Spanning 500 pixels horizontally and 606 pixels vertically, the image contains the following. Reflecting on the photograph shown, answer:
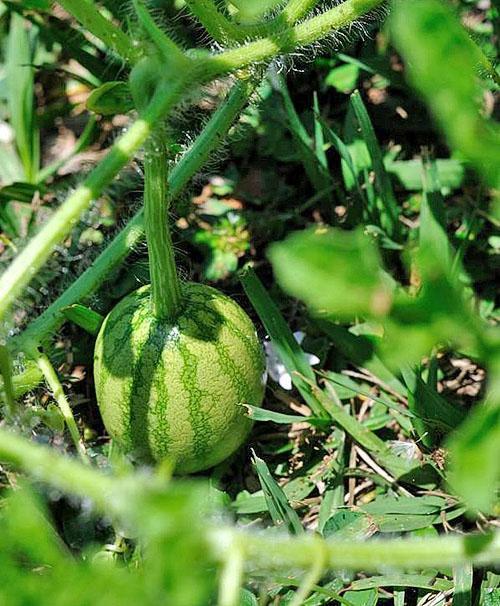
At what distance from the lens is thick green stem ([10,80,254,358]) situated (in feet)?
7.45

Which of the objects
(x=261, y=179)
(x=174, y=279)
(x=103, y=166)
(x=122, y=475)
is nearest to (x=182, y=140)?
(x=261, y=179)

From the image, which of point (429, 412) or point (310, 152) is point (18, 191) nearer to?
point (310, 152)

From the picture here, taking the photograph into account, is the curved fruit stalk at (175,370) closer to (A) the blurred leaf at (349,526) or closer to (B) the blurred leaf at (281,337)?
(B) the blurred leaf at (281,337)

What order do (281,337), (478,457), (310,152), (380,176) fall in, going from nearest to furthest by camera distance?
(478,457) → (281,337) → (380,176) → (310,152)

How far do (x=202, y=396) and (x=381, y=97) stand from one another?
1.40 metres

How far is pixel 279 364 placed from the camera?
102 inches

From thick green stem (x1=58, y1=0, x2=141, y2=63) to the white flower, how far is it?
0.93 meters

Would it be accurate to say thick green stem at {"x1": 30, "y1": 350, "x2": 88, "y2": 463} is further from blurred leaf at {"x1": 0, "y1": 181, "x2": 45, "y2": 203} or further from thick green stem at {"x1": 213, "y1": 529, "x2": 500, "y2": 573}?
thick green stem at {"x1": 213, "y1": 529, "x2": 500, "y2": 573}

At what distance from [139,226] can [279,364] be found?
1.87 ft

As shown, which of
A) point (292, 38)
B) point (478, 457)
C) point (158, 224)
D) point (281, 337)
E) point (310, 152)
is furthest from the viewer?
point (310, 152)

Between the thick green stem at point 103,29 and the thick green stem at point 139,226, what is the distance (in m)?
0.33

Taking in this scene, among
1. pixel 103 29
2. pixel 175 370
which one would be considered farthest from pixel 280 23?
pixel 175 370

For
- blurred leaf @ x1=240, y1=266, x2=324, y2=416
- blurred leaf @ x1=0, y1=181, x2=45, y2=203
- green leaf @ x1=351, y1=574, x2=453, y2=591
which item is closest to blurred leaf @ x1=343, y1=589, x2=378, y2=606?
green leaf @ x1=351, y1=574, x2=453, y2=591

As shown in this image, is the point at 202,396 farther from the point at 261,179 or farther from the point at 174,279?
the point at 261,179
